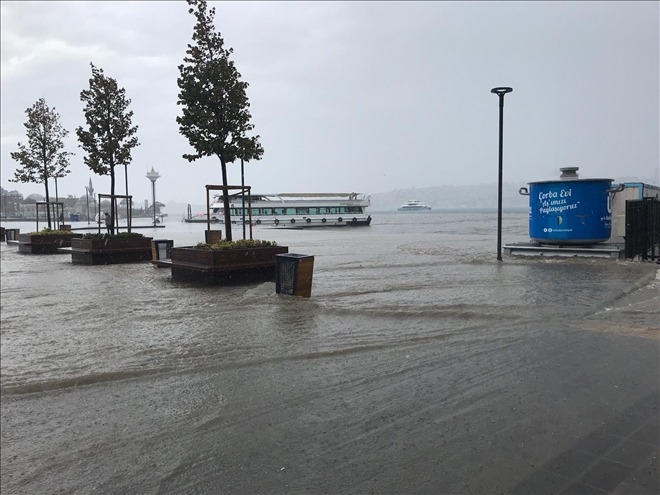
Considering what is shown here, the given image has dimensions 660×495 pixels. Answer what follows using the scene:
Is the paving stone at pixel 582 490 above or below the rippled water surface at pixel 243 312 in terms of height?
below

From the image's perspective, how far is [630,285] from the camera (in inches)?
414

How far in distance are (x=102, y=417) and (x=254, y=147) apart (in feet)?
33.5

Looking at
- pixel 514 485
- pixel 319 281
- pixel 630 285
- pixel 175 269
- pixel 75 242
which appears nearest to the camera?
pixel 514 485

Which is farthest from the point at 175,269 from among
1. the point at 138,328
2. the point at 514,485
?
the point at 514,485

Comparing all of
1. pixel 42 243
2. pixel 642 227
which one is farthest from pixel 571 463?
pixel 42 243

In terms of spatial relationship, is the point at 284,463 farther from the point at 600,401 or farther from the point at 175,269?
the point at 175,269

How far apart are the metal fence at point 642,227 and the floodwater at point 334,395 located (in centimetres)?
606

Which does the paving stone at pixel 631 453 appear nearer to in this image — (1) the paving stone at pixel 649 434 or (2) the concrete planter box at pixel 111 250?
(1) the paving stone at pixel 649 434

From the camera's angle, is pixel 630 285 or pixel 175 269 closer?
pixel 630 285

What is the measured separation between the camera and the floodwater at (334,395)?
3.45 m

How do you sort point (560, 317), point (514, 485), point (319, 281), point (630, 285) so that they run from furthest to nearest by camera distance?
point (319, 281)
point (630, 285)
point (560, 317)
point (514, 485)

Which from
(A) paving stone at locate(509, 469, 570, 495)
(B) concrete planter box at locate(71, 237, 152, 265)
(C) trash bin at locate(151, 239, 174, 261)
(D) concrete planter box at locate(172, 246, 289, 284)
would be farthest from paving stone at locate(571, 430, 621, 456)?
(B) concrete planter box at locate(71, 237, 152, 265)

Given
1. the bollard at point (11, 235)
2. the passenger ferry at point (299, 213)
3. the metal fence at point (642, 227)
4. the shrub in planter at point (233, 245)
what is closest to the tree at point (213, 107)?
the shrub in planter at point (233, 245)

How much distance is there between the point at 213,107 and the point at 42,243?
44.2 ft
